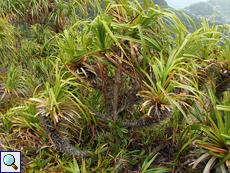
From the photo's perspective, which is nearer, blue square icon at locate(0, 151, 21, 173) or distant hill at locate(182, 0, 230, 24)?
blue square icon at locate(0, 151, 21, 173)

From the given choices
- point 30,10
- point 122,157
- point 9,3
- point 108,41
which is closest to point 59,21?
point 30,10

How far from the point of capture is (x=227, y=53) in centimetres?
91

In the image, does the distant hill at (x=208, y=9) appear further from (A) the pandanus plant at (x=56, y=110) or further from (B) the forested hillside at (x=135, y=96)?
(A) the pandanus plant at (x=56, y=110)

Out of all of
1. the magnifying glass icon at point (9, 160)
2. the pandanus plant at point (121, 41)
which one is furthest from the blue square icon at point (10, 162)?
the pandanus plant at point (121, 41)

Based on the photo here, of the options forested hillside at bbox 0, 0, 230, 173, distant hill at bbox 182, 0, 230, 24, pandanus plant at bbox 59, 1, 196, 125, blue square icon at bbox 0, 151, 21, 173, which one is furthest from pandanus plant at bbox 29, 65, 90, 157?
distant hill at bbox 182, 0, 230, 24

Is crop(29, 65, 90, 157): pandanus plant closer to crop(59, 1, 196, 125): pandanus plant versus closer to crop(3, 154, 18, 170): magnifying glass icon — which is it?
crop(59, 1, 196, 125): pandanus plant

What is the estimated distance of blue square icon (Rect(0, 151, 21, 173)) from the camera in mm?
1064

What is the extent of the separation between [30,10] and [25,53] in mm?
996

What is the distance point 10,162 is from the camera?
3.60 feet

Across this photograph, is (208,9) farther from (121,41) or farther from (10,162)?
(10,162)

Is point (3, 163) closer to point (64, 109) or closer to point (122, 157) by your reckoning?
point (64, 109)

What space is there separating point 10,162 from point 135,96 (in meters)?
1.10

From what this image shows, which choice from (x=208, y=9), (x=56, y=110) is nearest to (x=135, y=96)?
(x=56, y=110)

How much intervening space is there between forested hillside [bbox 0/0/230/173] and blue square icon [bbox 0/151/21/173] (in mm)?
29
